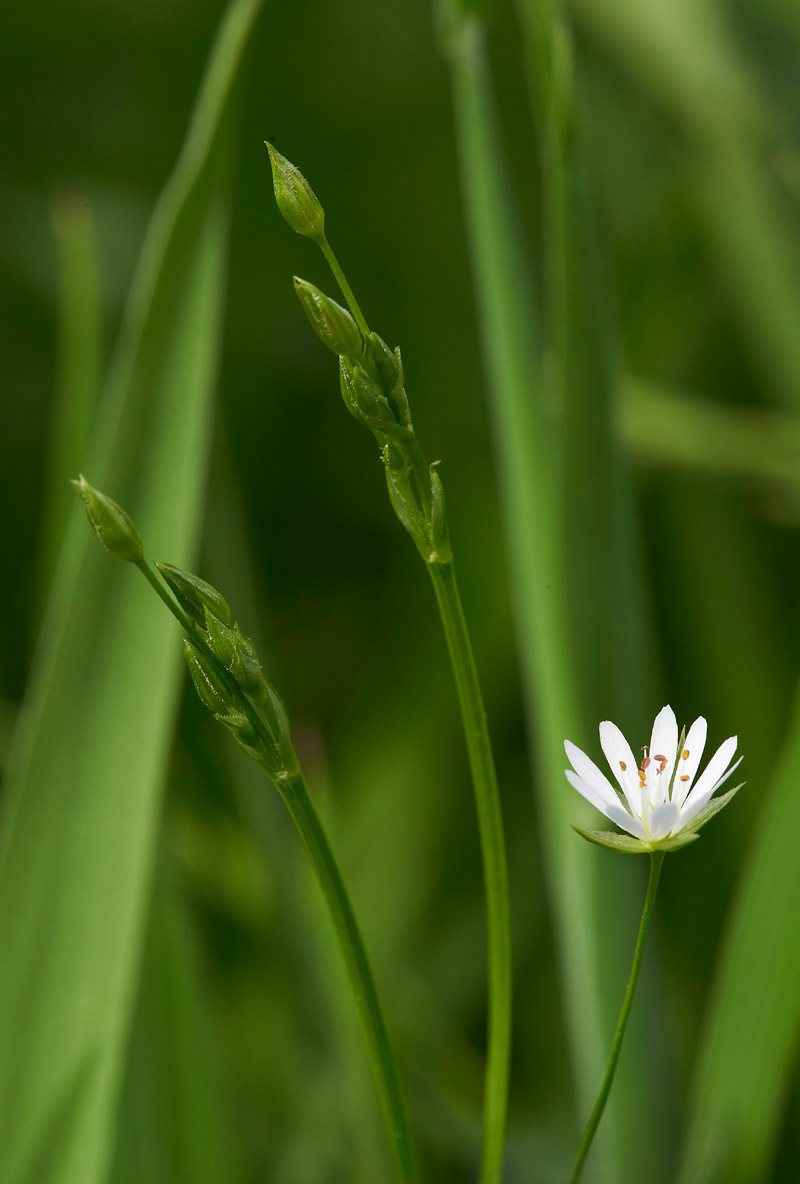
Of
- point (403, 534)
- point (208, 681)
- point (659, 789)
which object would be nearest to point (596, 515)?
point (659, 789)

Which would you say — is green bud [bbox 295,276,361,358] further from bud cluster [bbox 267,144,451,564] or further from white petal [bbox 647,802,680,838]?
white petal [bbox 647,802,680,838]

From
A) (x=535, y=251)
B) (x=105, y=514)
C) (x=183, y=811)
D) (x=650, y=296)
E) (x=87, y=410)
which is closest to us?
(x=105, y=514)

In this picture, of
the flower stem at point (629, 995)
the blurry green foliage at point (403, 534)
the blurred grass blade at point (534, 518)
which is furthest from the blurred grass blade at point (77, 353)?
the flower stem at point (629, 995)

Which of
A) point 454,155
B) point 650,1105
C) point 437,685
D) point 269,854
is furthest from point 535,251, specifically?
point 650,1105

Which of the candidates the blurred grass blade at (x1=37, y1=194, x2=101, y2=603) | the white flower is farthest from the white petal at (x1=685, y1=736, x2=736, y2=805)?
the blurred grass blade at (x1=37, y1=194, x2=101, y2=603)

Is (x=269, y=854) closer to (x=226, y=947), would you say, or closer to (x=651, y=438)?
(x=226, y=947)

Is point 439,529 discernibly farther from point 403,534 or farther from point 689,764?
point 403,534
